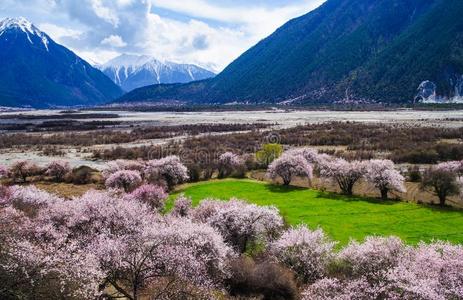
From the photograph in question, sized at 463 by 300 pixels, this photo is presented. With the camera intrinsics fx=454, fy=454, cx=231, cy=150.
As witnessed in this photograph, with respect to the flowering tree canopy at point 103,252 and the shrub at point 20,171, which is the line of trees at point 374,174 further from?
the shrub at point 20,171

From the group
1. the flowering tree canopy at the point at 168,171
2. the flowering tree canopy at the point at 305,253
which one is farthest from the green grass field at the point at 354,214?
the flowering tree canopy at the point at 305,253

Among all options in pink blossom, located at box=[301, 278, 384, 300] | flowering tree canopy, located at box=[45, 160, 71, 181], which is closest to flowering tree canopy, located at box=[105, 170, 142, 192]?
flowering tree canopy, located at box=[45, 160, 71, 181]

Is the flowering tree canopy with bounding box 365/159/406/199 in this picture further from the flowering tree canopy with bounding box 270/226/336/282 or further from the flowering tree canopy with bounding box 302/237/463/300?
the flowering tree canopy with bounding box 302/237/463/300

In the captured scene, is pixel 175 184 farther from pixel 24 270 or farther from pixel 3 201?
pixel 24 270

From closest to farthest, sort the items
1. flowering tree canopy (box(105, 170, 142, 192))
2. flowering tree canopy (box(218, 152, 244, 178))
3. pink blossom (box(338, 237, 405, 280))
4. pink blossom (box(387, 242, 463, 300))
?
1. pink blossom (box(387, 242, 463, 300))
2. pink blossom (box(338, 237, 405, 280))
3. flowering tree canopy (box(105, 170, 142, 192))
4. flowering tree canopy (box(218, 152, 244, 178))

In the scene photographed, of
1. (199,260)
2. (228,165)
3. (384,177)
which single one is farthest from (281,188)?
(199,260)

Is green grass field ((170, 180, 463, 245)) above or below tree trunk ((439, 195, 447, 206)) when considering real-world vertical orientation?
below

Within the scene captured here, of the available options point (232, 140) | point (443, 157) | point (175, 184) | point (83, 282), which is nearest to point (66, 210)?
point (83, 282)

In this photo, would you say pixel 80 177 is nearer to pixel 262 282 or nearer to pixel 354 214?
pixel 354 214
